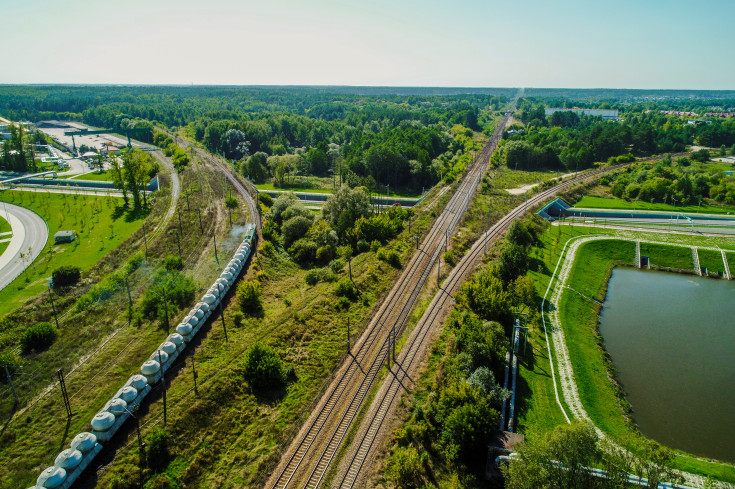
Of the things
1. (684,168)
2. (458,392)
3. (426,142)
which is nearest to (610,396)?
(458,392)

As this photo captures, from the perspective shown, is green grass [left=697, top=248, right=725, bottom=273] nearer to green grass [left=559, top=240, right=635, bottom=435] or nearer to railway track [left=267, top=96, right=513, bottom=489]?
green grass [left=559, top=240, right=635, bottom=435]

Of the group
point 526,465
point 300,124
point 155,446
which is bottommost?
point 155,446

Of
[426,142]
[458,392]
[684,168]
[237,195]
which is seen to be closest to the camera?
[458,392]

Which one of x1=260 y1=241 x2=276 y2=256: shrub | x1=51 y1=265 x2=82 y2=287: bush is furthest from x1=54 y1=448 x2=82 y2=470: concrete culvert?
x1=260 y1=241 x2=276 y2=256: shrub

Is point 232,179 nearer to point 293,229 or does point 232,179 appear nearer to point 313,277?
point 293,229

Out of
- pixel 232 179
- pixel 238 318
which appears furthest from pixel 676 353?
pixel 232 179

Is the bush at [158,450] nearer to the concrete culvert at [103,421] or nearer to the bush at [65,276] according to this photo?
the concrete culvert at [103,421]

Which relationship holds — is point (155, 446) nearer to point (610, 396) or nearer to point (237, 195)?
point (610, 396)
